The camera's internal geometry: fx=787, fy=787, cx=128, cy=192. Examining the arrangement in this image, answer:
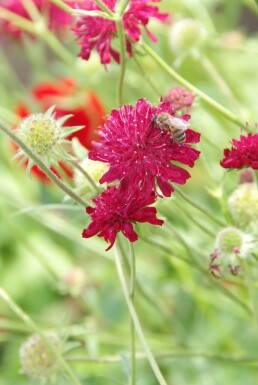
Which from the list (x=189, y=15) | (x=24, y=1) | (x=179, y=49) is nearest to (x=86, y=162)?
(x=179, y=49)

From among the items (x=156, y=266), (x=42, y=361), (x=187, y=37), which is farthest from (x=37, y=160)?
(x=156, y=266)

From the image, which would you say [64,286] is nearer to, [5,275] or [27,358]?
[27,358]

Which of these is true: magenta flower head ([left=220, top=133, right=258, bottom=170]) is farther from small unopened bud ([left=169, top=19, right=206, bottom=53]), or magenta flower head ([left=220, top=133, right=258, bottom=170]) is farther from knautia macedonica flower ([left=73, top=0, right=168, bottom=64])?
small unopened bud ([left=169, top=19, right=206, bottom=53])

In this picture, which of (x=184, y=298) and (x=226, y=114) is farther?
(x=184, y=298)

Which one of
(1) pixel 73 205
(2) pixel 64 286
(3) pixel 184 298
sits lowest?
(1) pixel 73 205

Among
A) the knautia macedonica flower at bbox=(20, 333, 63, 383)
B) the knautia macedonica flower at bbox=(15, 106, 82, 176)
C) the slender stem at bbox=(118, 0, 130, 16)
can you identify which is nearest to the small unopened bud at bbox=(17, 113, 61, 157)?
the knautia macedonica flower at bbox=(15, 106, 82, 176)

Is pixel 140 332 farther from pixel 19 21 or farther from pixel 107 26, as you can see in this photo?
pixel 19 21
